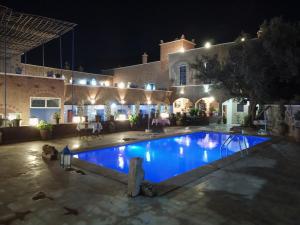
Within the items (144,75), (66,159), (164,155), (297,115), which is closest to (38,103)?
(164,155)

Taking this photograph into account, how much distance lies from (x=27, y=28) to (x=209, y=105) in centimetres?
1799

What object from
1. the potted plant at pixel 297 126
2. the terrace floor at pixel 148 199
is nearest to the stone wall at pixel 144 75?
the potted plant at pixel 297 126

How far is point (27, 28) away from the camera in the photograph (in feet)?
41.1

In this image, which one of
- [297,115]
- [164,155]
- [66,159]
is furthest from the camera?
[297,115]

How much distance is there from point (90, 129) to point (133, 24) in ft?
77.3

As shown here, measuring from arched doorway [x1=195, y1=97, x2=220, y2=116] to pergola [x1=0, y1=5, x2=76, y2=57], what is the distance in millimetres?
14937

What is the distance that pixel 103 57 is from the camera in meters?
42.3

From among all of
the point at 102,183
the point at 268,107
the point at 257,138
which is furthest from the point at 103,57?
the point at 102,183

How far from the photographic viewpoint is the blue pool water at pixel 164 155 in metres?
7.88

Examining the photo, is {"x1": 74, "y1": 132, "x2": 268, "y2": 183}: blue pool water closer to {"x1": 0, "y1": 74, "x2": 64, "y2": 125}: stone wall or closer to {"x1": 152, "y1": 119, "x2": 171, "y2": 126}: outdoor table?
{"x1": 152, "y1": 119, "x2": 171, "y2": 126}: outdoor table

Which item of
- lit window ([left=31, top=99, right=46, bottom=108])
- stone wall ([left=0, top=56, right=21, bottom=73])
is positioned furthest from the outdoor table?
stone wall ([left=0, top=56, right=21, bottom=73])

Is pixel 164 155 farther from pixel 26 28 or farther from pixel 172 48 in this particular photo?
pixel 172 48

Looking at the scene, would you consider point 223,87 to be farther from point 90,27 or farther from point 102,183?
point 90,27

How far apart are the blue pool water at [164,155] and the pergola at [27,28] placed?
6760mm
